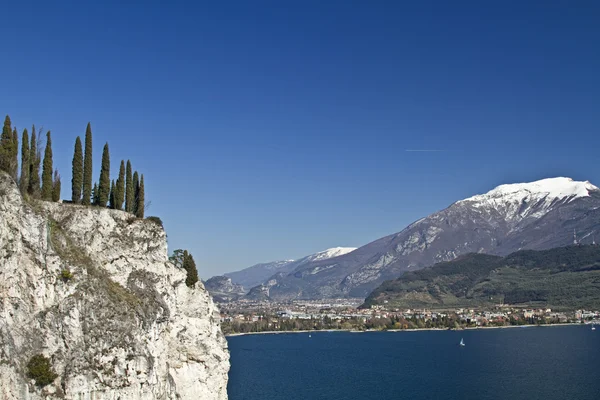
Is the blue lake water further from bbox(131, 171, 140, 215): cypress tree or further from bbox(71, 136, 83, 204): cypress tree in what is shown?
bbox(71, 136, 83, 204): cypress tree

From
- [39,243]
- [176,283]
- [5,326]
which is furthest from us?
[176,283]

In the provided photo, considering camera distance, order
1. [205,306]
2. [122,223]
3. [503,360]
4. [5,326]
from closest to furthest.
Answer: [5,326] < [122,223] < [205,306] < [503,360]

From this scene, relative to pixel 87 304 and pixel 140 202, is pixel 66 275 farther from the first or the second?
pixel 140 202

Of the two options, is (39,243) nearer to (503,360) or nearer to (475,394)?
(475,394)

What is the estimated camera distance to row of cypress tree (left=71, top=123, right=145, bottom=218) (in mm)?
39281

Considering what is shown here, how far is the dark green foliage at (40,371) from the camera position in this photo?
27250 millimetres

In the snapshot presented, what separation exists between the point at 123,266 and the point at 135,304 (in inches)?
109

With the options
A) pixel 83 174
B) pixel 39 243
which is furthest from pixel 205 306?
pixel 39 243

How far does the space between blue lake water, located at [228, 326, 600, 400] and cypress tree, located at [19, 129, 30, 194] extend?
39108mm

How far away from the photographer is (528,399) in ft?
219

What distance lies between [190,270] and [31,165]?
44.3 feet

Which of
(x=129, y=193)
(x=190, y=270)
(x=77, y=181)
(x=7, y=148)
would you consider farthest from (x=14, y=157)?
(x=190, y=270)

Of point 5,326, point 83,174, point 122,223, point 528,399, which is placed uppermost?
point 83,174

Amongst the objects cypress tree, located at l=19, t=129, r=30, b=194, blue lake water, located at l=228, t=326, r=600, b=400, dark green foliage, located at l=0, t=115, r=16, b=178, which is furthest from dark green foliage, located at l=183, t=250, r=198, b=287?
blue lake water, located at l=228, t=326, r=600, b=400
